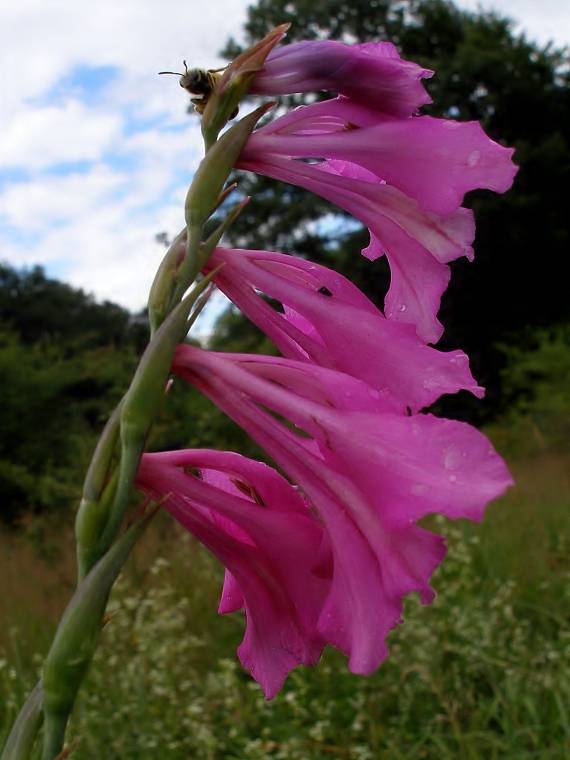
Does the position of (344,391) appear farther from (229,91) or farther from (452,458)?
(229,91)

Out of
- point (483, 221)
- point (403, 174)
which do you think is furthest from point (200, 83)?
point (483, 221)

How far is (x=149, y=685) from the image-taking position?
3.56 meters

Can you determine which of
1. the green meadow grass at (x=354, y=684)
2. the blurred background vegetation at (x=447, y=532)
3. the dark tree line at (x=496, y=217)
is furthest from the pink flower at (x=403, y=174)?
the dark tree line at (x=496, y=217)

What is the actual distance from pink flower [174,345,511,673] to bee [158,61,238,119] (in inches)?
9.0

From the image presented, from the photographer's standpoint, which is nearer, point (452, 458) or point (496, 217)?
point (452, 458)

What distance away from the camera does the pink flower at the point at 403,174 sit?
73cm

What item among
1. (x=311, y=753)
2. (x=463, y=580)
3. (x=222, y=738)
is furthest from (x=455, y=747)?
(x=463, y=580)

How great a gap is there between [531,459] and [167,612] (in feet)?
20.1

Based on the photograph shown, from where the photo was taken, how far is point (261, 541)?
756mm

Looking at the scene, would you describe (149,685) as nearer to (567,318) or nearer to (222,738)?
(222,738)

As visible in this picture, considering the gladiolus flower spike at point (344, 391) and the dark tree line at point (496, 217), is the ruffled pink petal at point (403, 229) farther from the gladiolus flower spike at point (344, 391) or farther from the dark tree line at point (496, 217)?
the dark tree line at point (496, 217)

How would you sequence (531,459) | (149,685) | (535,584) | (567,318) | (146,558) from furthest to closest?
(567,318) → (531,459) → (146,558) → (535,584) → (149,685)

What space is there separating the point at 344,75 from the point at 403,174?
95 millimetres

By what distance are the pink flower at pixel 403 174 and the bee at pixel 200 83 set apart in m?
0.06
